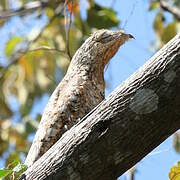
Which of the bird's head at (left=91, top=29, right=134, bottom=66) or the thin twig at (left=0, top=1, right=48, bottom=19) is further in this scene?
the thin twig at (left=0, top=1, right=48, bottom=19)

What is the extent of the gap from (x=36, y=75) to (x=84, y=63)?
1.86 meters

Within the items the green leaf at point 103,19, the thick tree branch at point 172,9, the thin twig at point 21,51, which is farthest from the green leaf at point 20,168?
the thick tree branch at point 172,9

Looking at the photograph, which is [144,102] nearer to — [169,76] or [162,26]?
[169,76]

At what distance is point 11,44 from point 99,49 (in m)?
1.80

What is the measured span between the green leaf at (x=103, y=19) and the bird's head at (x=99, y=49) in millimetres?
658

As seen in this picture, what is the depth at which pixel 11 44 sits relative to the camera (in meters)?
5.88

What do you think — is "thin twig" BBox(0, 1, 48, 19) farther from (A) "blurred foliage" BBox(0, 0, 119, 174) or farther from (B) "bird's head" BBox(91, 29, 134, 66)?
(B) "bird's head" BBox(91, 29, 134, 66)

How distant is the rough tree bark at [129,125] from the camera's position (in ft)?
7.84

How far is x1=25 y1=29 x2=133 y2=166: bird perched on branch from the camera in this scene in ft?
11.7

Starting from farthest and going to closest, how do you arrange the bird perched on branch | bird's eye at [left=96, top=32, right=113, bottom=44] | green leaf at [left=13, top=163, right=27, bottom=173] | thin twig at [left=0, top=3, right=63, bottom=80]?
thin twig at [left=0, top=3, right=63, bottom=80] < bird's eye at [left=96, top=32, right=113, bottom=44] < the bird perched on branch < green leaf at [left=13, top=163, right=27, bottom=173]

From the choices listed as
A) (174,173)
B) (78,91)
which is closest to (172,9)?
(78,91)

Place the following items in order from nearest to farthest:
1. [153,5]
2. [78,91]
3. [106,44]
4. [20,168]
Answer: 1. [20,168]
2. [78,91]
3. [106,44]
4. [153,5]

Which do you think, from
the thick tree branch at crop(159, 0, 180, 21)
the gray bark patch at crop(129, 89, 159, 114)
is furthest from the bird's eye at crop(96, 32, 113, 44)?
the gray bark patch at crop(129, 89, 159, 114)

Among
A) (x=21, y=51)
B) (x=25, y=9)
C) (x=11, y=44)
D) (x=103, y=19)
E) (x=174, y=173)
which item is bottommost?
(x=174, y=173)
